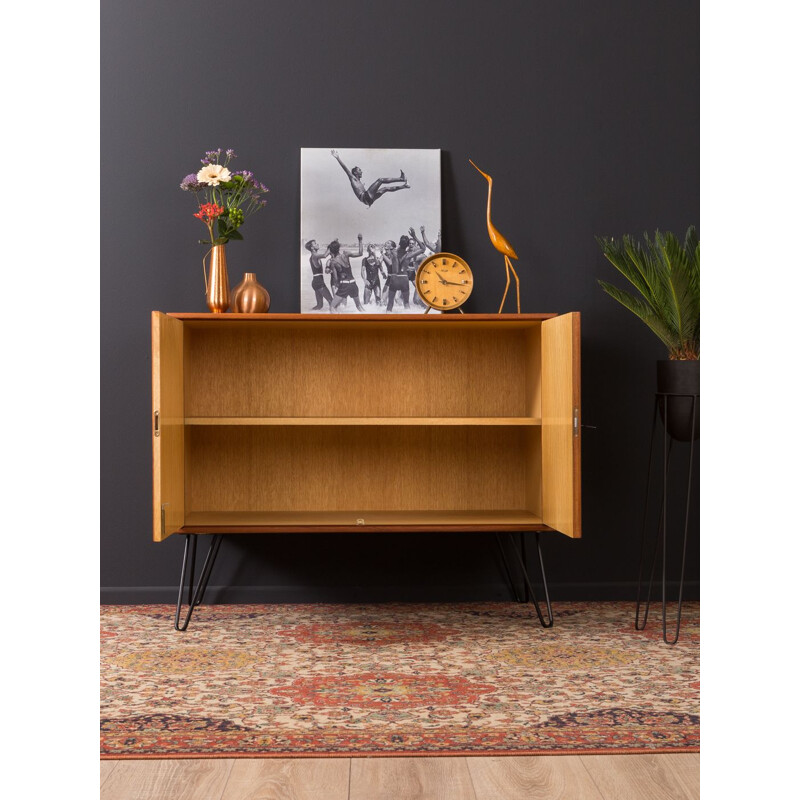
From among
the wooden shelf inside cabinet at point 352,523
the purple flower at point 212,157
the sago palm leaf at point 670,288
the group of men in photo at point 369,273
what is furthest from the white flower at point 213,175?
the sago palm leaf at point 670,288

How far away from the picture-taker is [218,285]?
2902 mm

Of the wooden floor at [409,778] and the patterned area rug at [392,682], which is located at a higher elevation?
the wooden floor at [409,778]

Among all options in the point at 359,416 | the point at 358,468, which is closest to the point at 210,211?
the point at 359,416

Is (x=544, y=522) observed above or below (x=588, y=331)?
below

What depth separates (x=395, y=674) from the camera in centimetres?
229

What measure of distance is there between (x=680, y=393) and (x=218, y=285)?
164cm

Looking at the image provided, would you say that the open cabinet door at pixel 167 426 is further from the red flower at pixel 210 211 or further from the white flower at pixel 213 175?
the white flower at pixel 213 175

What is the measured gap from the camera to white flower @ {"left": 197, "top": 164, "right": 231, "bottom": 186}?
2.89 metres

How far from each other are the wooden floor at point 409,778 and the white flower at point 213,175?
1945 mm

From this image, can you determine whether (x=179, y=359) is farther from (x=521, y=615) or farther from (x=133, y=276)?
(x=521, y=615)

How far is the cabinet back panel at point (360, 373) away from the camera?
3.16m

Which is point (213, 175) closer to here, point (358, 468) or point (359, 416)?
point (359, 416)
